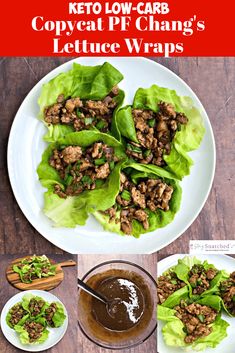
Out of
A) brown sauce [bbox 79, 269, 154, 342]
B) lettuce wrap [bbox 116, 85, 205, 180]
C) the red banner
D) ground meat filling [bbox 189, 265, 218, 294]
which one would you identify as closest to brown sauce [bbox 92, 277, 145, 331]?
brown sauce [bbox 79, 269, 154, 342]

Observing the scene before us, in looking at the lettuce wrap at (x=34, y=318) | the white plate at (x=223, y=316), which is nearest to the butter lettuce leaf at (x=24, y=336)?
the lettuce wrap at (x=34, y=318)

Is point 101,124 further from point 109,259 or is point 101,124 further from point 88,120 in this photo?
point 109,259

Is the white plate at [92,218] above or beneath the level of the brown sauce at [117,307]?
above

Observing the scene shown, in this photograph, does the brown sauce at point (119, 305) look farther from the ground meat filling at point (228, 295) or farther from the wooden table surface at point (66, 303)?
the ground meat filling at point (228, 295)

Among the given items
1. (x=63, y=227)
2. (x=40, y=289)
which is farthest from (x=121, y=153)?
(x=40, y=289)

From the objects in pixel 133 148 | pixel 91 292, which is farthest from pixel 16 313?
pixel 133 148

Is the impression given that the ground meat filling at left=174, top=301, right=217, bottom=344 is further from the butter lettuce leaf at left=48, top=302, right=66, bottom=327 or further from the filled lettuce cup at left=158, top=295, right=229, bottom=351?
the butter lettuce leaf at left=48, top=302, right=66, bottom=327

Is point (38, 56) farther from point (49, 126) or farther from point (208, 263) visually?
point (208, 263)
